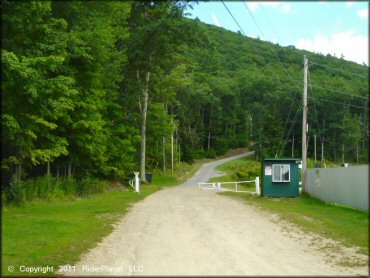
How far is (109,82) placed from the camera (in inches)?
1204

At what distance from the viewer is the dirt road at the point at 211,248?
7000 millimetres

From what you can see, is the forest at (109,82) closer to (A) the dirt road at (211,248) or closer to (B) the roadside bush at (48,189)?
(B) the roadside bush at (48,189)

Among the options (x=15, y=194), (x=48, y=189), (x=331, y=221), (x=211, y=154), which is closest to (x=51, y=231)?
(x=15, y=194)

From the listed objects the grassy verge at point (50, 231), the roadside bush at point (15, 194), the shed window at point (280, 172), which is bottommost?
the grassy verge at point (50, 231)

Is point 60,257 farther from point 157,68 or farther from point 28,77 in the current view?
point 157,68

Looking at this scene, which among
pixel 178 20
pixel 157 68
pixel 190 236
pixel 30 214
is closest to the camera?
pixel 190 236

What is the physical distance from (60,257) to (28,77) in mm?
9980

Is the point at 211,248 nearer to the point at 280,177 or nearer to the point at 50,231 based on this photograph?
the point at 50,231

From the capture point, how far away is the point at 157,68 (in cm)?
3531

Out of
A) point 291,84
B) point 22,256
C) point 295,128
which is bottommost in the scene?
point 22,256

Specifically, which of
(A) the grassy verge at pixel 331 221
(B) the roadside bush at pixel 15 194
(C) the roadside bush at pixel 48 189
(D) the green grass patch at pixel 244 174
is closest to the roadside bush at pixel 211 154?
(D) the green grass patch at pixel 244 174

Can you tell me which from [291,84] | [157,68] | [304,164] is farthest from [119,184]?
[291,84]

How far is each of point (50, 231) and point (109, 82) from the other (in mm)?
18671

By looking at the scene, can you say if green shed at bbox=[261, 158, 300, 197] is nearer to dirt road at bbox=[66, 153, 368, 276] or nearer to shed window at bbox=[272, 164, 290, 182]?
shed window at bbox=[272, 164, 290, 182]
